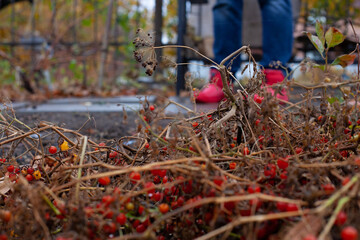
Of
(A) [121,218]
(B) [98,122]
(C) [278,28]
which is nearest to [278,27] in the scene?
(C) [278,28]

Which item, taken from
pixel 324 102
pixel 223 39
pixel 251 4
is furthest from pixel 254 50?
pixel 324 102

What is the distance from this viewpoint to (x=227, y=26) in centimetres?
301

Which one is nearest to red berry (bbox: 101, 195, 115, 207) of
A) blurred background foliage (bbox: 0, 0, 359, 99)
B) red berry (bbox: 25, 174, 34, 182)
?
red berry (bbox: 25, 174, 34, 182)

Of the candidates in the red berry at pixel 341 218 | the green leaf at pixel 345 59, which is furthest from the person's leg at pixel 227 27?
the red berry at pixel 341 218

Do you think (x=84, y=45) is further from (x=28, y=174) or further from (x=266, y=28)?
(x=28, y=174)

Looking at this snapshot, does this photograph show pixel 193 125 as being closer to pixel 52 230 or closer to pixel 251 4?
pixel 52 230

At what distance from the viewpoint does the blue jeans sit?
281 centimetres

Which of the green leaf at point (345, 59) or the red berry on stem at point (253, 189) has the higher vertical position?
the green leaf at point (345, 59)

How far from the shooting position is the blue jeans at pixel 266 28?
2.81 metres

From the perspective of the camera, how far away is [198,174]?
2.27 ft

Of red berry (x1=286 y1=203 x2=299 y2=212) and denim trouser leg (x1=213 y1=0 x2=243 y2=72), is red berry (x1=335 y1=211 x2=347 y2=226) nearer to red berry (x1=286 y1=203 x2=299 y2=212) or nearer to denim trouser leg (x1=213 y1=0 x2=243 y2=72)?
red berry (x1=286 y1=203 x2=299 y2=212)

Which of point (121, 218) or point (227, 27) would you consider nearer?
point (121, 218)

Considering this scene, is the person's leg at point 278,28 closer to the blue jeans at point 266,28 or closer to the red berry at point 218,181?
the blue jeans at point 266,28

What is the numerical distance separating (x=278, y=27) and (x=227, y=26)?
43 centimetres
